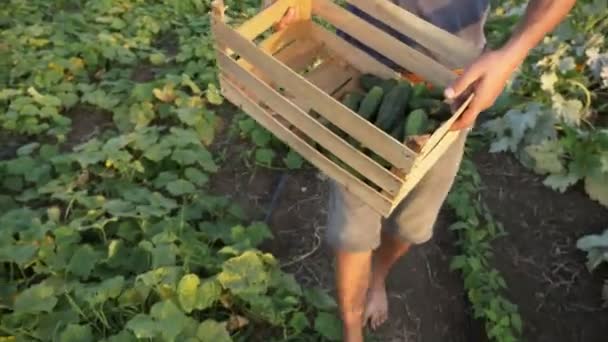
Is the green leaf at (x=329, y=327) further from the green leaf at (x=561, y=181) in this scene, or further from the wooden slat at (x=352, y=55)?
the green leaf at (x=561, y=181)

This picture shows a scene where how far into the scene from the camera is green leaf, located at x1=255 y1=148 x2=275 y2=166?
11.0 feet

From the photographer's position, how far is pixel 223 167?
3.43 metres

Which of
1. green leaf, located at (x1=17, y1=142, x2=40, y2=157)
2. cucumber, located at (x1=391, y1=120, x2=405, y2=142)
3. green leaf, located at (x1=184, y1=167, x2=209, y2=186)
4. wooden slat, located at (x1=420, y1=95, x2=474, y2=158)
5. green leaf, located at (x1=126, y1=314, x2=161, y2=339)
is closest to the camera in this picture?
wooden slat, located at (x1=420, y1=95, x2=474, y2=158)

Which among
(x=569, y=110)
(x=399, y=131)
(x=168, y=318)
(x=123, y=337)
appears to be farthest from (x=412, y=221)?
(x=569, y=110)

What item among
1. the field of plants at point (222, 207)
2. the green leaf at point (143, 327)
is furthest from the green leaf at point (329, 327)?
the green leaf at point (143, 327)

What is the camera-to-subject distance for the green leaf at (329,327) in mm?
2598

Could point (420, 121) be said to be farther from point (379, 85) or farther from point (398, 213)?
point (398, 213)

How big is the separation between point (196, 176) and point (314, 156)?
1.45 metres

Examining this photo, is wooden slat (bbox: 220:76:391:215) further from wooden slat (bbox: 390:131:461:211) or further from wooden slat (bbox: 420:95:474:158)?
wooden slat (bbox: 420:95:474:158)

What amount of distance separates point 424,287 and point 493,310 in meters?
0.36

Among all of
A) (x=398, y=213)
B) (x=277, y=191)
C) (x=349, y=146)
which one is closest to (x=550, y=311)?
(x=398, y=213)

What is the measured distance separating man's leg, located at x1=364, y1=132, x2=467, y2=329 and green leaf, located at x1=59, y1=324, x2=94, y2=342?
108 centimetres

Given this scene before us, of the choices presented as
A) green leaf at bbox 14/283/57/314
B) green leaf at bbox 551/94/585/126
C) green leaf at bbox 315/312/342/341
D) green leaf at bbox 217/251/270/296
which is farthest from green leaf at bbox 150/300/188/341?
green leaf at bbox 551/94/585/126

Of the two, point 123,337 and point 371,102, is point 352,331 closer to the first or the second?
point 123,337
